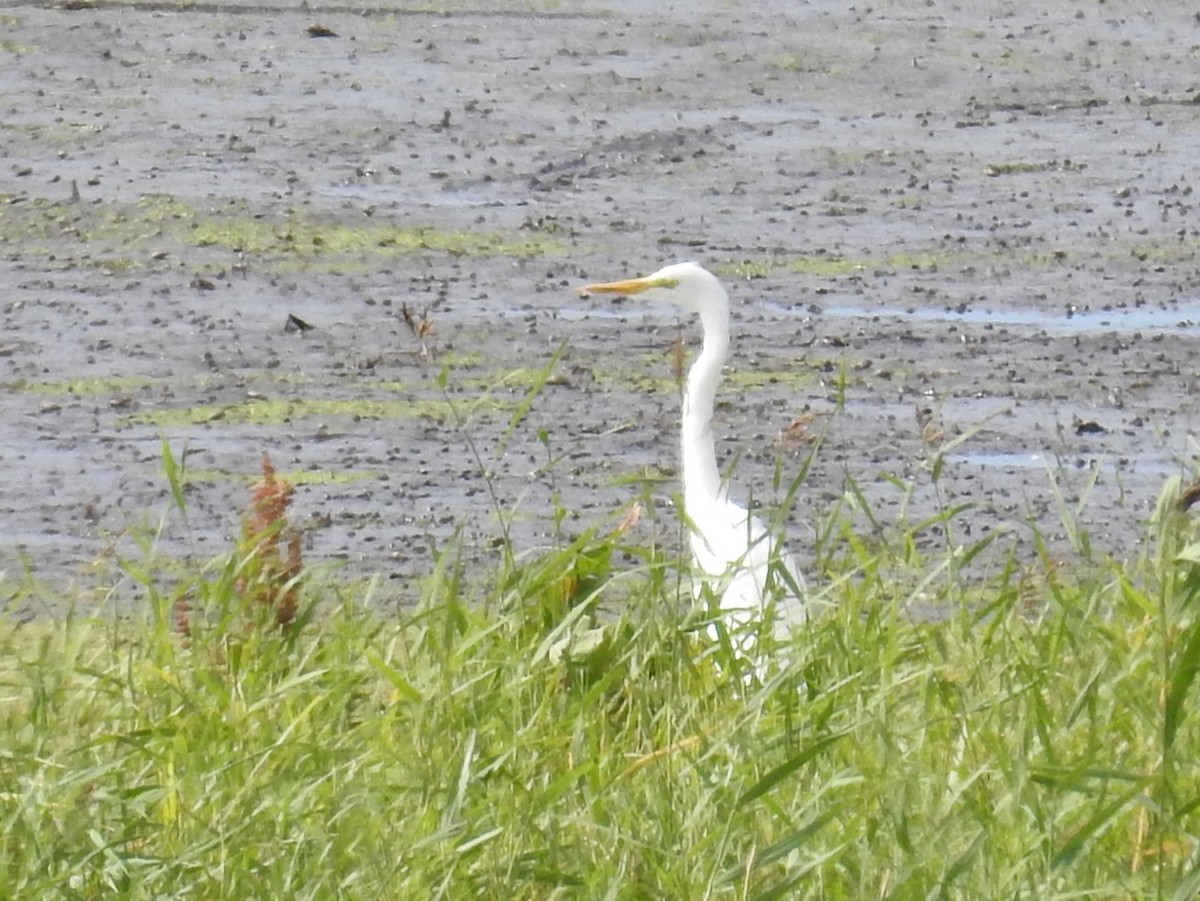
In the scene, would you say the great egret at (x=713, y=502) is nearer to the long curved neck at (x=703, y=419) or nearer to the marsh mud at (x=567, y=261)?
the long curved neck at (x=703, y=419)

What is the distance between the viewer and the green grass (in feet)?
10.9

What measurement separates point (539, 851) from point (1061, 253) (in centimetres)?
584

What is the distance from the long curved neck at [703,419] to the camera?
18.3 ft

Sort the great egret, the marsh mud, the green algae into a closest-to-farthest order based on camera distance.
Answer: the great egret, the marsh mud, the green algae

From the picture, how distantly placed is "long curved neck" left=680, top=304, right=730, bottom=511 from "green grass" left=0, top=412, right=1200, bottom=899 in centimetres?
99

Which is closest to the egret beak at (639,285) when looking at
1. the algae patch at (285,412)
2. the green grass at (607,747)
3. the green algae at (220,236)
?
the algae patch at (285,412)

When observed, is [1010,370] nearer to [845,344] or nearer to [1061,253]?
[845,344]

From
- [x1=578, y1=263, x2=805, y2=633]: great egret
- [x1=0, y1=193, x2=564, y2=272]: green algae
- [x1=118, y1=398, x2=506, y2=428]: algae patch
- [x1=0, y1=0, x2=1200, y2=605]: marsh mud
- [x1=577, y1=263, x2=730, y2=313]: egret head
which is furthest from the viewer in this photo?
[x1=0, y1=193, x2=564, y2=272]: green algae

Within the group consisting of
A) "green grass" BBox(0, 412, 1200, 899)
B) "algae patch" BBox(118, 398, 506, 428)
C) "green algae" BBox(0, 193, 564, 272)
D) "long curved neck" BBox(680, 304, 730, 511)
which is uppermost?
"green grass" BBox(0, 412, 1200, 899)

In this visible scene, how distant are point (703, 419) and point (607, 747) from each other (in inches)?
76.9

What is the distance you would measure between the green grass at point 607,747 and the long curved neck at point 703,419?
0.99m

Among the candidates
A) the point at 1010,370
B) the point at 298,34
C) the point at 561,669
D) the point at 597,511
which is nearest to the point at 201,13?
the point at 298,34

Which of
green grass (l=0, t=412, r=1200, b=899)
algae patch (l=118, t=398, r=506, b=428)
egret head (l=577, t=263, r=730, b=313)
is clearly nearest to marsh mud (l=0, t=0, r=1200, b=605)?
algae patch (l=118, t=398, r=506, b=428)

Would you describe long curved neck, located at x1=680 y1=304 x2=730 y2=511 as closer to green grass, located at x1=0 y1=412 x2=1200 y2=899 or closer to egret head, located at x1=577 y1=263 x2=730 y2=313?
egret head, located at x1=577 y1=263 x2=730 y2=313
